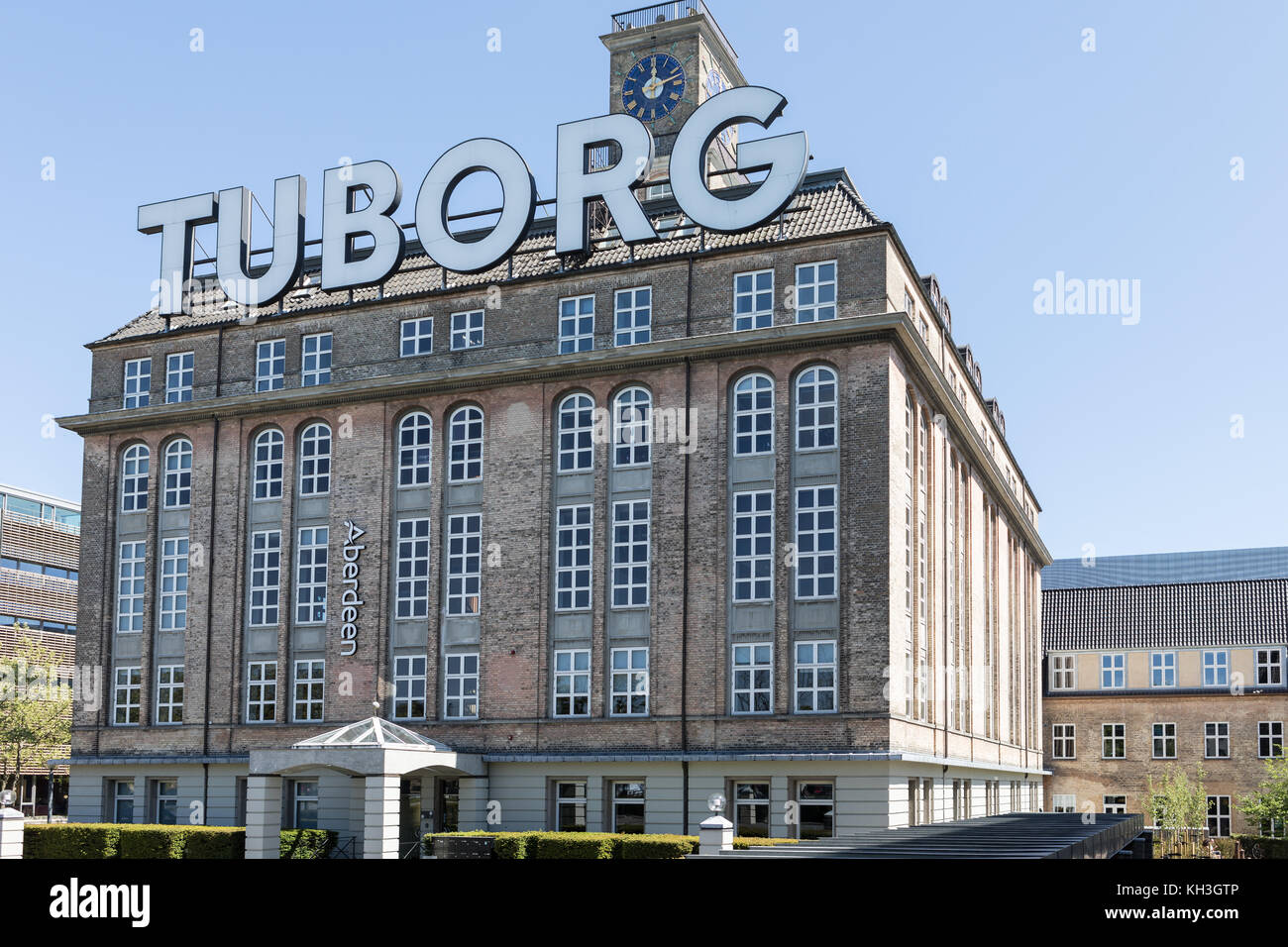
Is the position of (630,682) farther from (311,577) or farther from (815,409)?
(311,577)

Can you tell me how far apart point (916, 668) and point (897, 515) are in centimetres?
499

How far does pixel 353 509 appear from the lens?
45125 millimetres

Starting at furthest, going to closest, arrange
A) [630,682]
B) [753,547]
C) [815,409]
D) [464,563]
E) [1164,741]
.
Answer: [1164,741]
[464,563]
[630,682]
[815,409]
[753,547]

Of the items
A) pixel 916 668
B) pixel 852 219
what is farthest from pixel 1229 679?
pixel 852 219

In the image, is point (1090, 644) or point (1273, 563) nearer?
point (1090, 644)

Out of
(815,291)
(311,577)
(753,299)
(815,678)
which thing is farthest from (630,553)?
(311,577)

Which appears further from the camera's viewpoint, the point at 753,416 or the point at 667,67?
the point at 667,67

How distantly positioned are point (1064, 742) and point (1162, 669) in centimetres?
638

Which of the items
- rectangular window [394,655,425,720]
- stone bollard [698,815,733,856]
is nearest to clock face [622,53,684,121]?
rectangular window [394,655,425,720]

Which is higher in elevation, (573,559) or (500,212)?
(500,212)

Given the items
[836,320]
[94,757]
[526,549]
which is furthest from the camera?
[94,757]

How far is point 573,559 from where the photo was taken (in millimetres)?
42031

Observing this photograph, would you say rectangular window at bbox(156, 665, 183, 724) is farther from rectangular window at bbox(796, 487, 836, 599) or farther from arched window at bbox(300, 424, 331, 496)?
rectangular window at bbox(796, 487, 836, 599)
